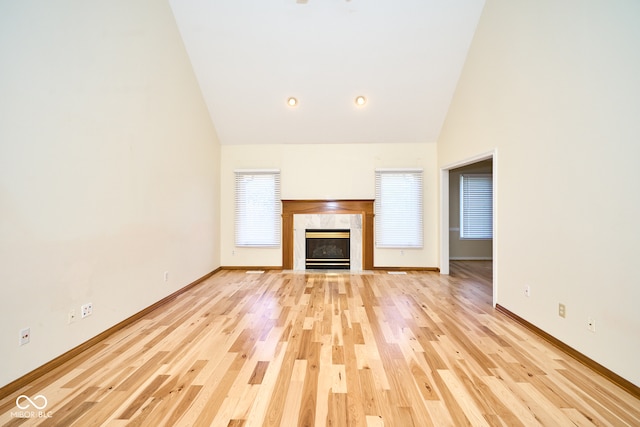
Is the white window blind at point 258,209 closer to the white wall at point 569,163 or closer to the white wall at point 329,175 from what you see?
the white wall at point 329,175

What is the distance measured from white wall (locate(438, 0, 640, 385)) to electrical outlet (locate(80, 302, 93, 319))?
4.26m

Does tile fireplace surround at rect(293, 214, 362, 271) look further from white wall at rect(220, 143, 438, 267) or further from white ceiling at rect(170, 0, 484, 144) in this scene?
white ceiling at rect(170, 0, 484, 144)

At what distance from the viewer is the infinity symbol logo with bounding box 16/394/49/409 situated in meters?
1.75

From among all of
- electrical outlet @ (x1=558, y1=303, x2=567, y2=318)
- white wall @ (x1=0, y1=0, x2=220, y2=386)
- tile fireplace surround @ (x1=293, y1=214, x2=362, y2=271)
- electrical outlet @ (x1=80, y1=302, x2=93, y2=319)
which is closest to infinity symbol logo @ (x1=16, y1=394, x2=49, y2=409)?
white wall @ (x1=0, y1=0, x2=220, y2=386)

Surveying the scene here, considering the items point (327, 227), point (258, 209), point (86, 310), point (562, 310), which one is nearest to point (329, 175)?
point (327, 227)

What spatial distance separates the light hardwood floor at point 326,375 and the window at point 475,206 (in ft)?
12.4

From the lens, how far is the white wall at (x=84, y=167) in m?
1.91

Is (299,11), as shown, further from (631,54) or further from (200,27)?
(631,54)

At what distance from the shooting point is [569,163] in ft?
8.04

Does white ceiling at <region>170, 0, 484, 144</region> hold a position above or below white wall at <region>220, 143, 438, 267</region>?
above

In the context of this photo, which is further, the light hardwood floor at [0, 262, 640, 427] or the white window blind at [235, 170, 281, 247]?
the white window blind at [235, 170, 281, 247]

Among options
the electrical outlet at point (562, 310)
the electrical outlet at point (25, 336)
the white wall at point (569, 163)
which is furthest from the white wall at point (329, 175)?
the electrical outlet at point (25, 336)

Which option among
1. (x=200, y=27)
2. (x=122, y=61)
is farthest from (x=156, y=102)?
(x=200, y=27)

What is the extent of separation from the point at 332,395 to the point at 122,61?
3.61 m
